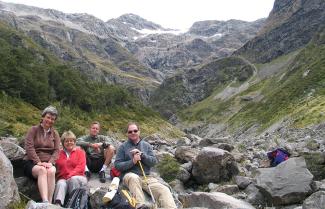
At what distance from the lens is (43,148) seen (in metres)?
13.3

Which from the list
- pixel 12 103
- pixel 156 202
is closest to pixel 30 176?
pixel 156 202

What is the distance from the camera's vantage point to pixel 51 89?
298 feet

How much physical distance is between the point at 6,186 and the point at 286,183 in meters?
9.57

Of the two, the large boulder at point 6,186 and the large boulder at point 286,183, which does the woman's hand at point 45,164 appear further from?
the large boulder at point 286,183

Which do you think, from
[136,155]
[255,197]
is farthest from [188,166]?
[136,155]

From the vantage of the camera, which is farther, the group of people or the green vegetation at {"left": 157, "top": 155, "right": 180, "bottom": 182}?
the green vegetation at {"left": 157, "top": 155, "right": 180, "bottom": 182}

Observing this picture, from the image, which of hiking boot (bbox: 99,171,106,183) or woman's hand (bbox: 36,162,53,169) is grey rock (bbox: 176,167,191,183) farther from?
woman's hand (bbox: 36,162,53,169)

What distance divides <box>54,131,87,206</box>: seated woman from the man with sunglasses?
118 cm

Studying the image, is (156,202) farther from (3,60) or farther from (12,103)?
(3,60)

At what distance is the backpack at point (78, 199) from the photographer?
1198cm

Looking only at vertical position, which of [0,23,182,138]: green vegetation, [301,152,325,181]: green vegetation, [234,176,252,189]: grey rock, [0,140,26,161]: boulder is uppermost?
[0,140,26,161]: boulder

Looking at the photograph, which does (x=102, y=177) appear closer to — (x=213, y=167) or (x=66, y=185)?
(x=66, y=185)

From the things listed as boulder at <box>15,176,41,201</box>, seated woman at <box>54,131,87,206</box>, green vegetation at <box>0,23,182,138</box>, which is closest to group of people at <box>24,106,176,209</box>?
seated woman at <box>54,131,87,206</box>

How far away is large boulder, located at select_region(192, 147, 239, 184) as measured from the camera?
70.4 feet
